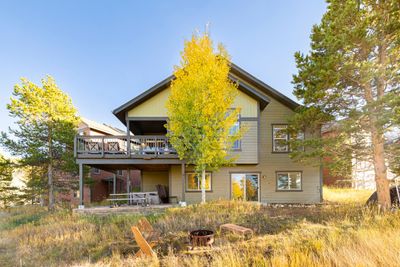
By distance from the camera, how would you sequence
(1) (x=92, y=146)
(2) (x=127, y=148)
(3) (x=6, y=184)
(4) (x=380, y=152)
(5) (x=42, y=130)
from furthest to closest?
(3) (x=6, y=184), (5) (x=42, y=130), (1) (x=92, y=146), (2) (x=127, y=148), (4) (x=380, y=152)

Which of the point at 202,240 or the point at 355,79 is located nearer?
the point at 202,240

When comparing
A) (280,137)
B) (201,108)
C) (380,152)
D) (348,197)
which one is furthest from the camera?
(348,197)

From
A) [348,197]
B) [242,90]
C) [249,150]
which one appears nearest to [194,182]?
[249,150]

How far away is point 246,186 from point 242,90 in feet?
20.6

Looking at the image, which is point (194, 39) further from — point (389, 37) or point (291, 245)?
point (291, 245)

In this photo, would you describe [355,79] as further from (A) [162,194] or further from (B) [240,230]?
(A) [162,194]

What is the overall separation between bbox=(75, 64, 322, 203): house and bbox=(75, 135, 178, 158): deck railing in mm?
62

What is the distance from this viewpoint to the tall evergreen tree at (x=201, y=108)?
10492mm

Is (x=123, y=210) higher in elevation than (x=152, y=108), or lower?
lower

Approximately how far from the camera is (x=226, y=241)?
20.0ft

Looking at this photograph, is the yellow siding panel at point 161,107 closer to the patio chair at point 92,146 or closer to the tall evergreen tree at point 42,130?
the patio chair at point 92,146

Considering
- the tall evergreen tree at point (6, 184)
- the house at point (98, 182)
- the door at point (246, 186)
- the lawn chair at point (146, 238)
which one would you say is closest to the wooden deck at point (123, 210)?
the lawn chair at point (146, 238)

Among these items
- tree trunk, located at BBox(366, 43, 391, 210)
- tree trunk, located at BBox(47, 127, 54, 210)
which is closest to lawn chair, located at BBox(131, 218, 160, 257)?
tree trunk, located at BBox(366, 43, 391, 210)

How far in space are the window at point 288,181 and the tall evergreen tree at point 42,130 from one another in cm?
1480
